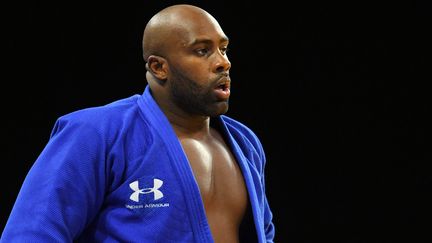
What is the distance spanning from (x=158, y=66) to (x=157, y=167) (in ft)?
0.68

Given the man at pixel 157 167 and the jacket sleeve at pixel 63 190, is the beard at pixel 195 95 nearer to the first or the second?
the man at pixel 157 167

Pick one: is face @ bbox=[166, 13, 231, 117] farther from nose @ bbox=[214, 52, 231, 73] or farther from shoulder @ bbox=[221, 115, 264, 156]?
shoulder @ bbox=[221, 115, 264, 156]

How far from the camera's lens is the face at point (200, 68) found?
1518 millimetres

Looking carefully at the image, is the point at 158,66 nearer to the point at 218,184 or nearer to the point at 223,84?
the point at 223,84

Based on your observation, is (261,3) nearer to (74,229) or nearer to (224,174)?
(224,174)

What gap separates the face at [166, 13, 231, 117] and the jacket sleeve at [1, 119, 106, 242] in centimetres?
20

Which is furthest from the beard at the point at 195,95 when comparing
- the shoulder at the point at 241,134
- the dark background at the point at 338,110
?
the dark background at the point at 338,110

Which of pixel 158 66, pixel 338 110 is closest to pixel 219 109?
pixel 158 66

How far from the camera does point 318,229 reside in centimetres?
259

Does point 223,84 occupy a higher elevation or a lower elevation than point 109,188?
higher

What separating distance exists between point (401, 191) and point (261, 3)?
0.74 m

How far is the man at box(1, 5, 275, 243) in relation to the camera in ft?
4.58

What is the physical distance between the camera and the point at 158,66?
1.55 metres

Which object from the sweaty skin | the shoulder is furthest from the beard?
the shoulder
